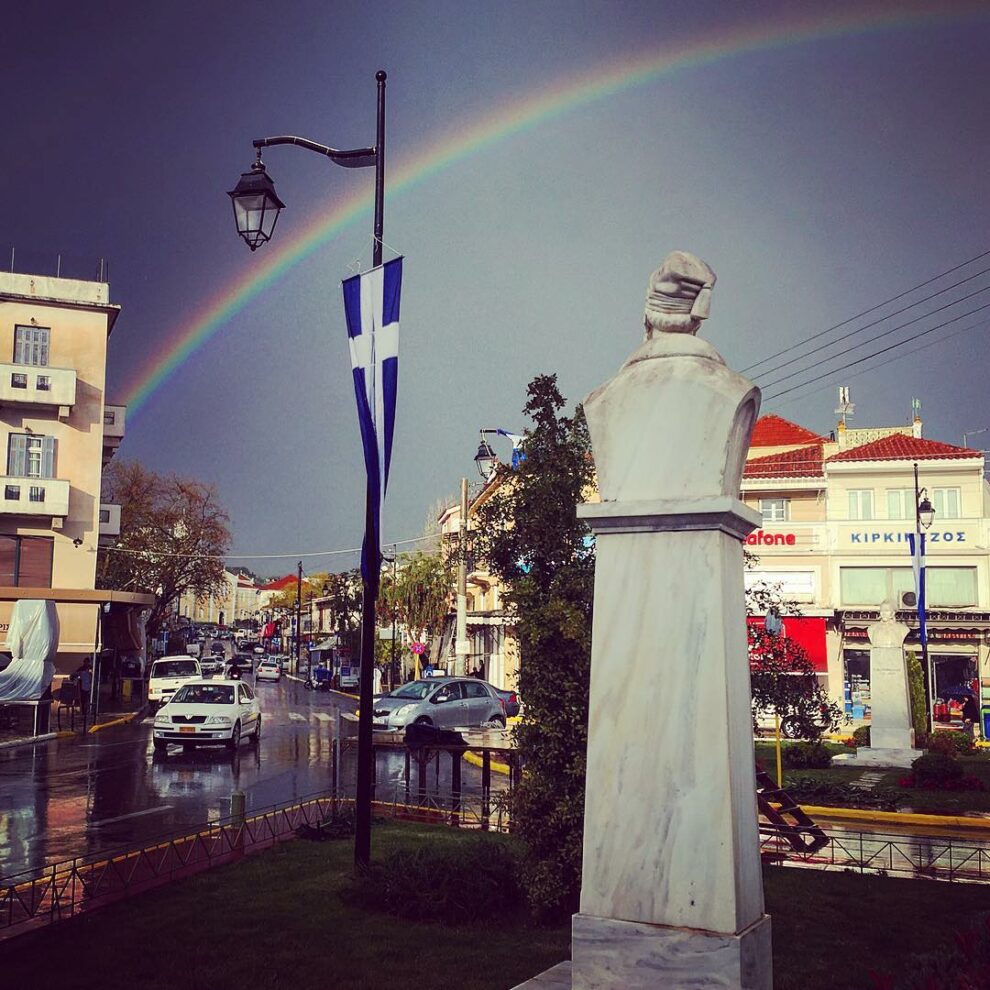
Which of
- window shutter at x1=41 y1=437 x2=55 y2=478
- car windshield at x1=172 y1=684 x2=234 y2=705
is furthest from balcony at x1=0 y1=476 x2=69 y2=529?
car windshield at x1=172 y1=684 x2=234 y2=705

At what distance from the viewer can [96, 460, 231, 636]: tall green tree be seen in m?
61.3

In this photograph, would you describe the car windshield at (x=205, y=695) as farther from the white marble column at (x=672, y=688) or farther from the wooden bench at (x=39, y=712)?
the white marble column at (x=672, y=688)

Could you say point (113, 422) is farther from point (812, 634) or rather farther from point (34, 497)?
point (812, 634)

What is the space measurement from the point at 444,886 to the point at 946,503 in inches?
1621

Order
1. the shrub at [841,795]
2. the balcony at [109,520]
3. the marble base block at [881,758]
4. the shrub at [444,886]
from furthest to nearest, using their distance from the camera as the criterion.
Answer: the balcony at [109,520], the marble base block at [881,758], the shrub at [841,795], the shrub at [444,886]

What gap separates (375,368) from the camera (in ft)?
35.4

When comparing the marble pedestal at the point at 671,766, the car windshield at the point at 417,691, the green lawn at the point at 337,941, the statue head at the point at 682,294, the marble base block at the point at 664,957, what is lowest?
the green lawn at the point at 337,941

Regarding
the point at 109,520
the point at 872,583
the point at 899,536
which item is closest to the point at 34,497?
the point at 109,520

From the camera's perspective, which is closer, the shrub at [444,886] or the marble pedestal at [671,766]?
the marble pedestal at [671,766]

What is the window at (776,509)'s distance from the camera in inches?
1875

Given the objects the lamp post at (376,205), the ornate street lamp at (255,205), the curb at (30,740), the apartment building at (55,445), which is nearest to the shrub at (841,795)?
the lamp post at (376,205)

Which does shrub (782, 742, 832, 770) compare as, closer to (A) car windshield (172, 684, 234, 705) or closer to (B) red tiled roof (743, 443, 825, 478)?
(A) car windshield (172, 684, 234, 705)

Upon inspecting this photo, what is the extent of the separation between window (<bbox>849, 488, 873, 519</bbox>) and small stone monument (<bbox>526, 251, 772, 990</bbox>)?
43.6 m

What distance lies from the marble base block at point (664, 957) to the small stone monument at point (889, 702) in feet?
68.5
